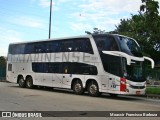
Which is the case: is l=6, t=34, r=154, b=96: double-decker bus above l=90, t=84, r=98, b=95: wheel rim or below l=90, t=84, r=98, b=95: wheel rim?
above

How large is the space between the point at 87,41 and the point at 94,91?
10.8ft

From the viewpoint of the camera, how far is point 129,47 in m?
23.5

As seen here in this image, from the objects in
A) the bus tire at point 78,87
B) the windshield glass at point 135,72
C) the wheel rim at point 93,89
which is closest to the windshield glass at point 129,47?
the windshield glass at point 135,72

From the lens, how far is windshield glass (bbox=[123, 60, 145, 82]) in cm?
2278

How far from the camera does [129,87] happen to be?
22.7m

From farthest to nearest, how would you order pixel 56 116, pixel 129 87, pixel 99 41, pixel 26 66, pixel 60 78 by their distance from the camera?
pixel 26 66, pixel 60 78, pixel 99 41, pixel 129 87, pixel 56 116

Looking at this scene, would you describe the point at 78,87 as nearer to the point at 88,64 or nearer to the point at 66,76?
the point at 66,76

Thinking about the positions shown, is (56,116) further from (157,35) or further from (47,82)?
(157,35)

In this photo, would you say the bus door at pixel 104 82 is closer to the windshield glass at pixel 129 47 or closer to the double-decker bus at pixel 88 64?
the double-decker bus at pixel 88 64

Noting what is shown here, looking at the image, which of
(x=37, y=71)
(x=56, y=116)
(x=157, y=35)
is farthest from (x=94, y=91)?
(x=157, y=35)

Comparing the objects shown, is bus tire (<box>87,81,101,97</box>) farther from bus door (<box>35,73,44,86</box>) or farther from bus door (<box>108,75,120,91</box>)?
bus door (<box>35,73,44,86</box>)

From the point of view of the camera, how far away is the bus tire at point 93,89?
24234 millimetres

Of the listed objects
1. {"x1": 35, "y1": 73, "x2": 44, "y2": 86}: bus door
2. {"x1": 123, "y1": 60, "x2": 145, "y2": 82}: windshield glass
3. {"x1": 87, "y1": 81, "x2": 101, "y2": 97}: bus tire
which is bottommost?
{"x1": 87, "y1": 81, "x2": 101, "y2": 97}: bus tire

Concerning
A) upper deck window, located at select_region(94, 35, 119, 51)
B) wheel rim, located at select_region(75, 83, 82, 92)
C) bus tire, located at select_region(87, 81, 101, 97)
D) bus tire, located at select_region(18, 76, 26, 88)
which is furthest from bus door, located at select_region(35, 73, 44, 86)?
upper deck window, located at select_region(94, 35, 119, 51)
